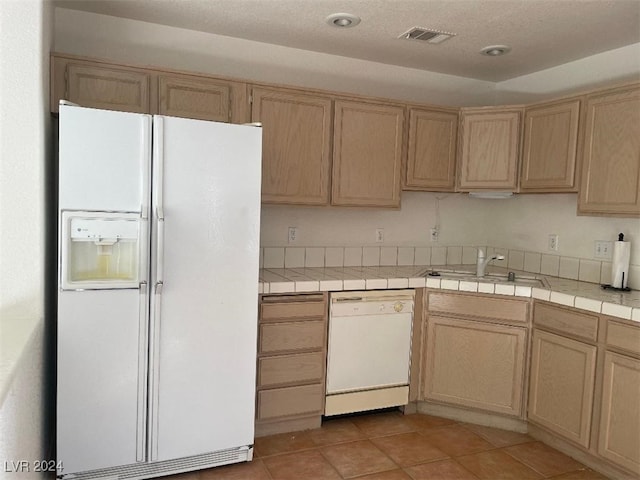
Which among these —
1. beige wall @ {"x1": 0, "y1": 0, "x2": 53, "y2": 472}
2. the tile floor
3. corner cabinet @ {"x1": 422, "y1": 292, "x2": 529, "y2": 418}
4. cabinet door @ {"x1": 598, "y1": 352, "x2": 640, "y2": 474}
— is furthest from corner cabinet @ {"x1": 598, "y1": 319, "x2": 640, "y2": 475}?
beige wall @ {"x1": 0, "y1": 0, "x2": 53, "y2": 472}

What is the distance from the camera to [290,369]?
2889 millimetres

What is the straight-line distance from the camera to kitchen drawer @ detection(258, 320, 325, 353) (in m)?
2.82

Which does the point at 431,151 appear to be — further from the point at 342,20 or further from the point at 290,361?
the point at 290,361

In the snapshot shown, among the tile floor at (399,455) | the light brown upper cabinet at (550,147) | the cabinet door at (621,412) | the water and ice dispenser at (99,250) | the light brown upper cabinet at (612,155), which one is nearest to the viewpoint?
the water and ice dispenser at (99,250)

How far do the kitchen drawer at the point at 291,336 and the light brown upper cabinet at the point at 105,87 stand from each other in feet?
4.70

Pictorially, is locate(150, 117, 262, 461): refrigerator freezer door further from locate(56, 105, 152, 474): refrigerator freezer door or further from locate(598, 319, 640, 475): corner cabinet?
locate(598, 319, 640, 475): corner cabinet

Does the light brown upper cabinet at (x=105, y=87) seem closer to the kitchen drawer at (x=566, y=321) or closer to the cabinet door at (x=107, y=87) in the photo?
the cabinet door at (x=107, y=87)

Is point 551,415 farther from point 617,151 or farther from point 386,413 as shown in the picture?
point 617,151

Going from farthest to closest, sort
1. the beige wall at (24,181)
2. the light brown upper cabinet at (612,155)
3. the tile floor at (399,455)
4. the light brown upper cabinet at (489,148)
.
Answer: the light brown upper cabinet at (489,148), the light brown upper cabinet at (612,155), the tile floor at (399,455), the beige wall at (24,181)

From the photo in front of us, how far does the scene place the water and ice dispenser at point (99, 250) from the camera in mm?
2143

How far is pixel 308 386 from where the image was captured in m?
2.95

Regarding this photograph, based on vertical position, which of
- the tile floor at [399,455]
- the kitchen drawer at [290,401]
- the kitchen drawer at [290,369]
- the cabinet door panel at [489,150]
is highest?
the cabinet door panel at [489,150]

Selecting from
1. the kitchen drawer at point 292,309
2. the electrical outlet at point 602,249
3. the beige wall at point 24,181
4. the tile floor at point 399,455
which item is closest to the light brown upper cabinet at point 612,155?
the electrical outlet at point 602,249

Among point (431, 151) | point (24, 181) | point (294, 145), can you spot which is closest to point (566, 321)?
point (431, 151)
